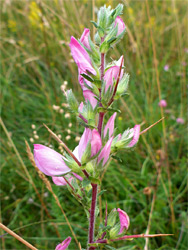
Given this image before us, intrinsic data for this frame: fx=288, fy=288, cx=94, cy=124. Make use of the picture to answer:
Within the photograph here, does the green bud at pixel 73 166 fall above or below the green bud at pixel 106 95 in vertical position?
below

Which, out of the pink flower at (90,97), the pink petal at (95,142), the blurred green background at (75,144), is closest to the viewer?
the pink petal at (95,142)

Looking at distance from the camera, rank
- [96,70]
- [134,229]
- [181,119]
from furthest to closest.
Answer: [181,119]
[134,229]
[96,70]

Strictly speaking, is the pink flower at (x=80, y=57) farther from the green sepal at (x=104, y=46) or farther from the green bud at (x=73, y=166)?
the green bud at (x=73, y=166)

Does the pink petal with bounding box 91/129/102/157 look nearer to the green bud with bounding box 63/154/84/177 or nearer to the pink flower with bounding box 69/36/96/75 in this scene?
the green bud with bounding box 63/154/84/177

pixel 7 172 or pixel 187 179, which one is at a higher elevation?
pixel 7 172

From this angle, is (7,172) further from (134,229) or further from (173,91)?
(173,91)

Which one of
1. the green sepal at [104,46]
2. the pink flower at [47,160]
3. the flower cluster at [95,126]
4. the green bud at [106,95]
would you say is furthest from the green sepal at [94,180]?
the green sepal at [104,46]

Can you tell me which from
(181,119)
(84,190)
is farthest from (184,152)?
(84,190)
